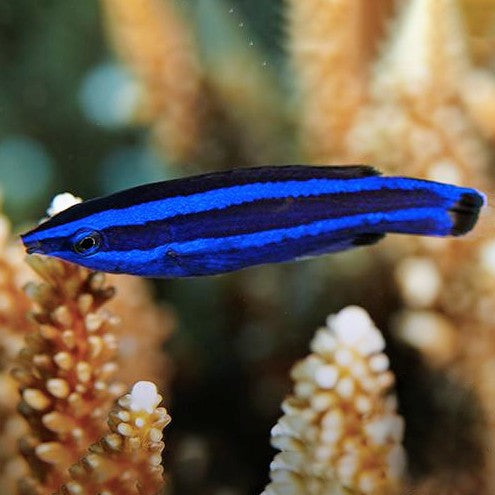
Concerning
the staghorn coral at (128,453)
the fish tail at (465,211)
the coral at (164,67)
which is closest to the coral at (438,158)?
the fish tail at (465,211)

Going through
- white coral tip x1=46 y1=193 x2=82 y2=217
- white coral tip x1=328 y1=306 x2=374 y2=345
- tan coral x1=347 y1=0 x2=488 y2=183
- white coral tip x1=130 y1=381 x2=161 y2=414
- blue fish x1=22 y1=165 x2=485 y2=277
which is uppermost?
tan coral x1=347 y1=0 x2=488 y2=183

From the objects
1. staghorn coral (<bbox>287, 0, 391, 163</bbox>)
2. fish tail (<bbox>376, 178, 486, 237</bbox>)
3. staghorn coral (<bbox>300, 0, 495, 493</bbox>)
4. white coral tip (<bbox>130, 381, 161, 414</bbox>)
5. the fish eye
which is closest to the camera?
white coral tip (<bbox>130, 381, 161, 414</bbox>)

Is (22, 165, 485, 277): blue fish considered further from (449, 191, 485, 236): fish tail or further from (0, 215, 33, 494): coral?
(0, 215, 33, 494): coral

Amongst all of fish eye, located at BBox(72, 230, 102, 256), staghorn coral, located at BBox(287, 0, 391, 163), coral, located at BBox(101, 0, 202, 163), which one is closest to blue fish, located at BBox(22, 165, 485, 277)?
fish eye, located at BBox(72, 230, 102, 256)

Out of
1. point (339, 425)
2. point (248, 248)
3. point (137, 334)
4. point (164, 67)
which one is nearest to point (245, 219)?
point (248, 248)

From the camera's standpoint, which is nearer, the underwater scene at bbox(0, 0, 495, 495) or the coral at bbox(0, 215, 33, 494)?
the underwater scene at bbox(0, 0, 495, 495)

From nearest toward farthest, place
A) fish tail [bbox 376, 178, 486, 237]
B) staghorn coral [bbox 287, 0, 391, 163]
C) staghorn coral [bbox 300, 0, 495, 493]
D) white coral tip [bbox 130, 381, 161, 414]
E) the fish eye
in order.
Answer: white coral tip [bbox 130, 381, 161, 414] < the fish eye < fish tail [bbox 376, 178, 486, 237] < staghorn coral [bbox 300, 0, 495, 493] < staghorn coral [bbox 287, 0, 391, 163]
